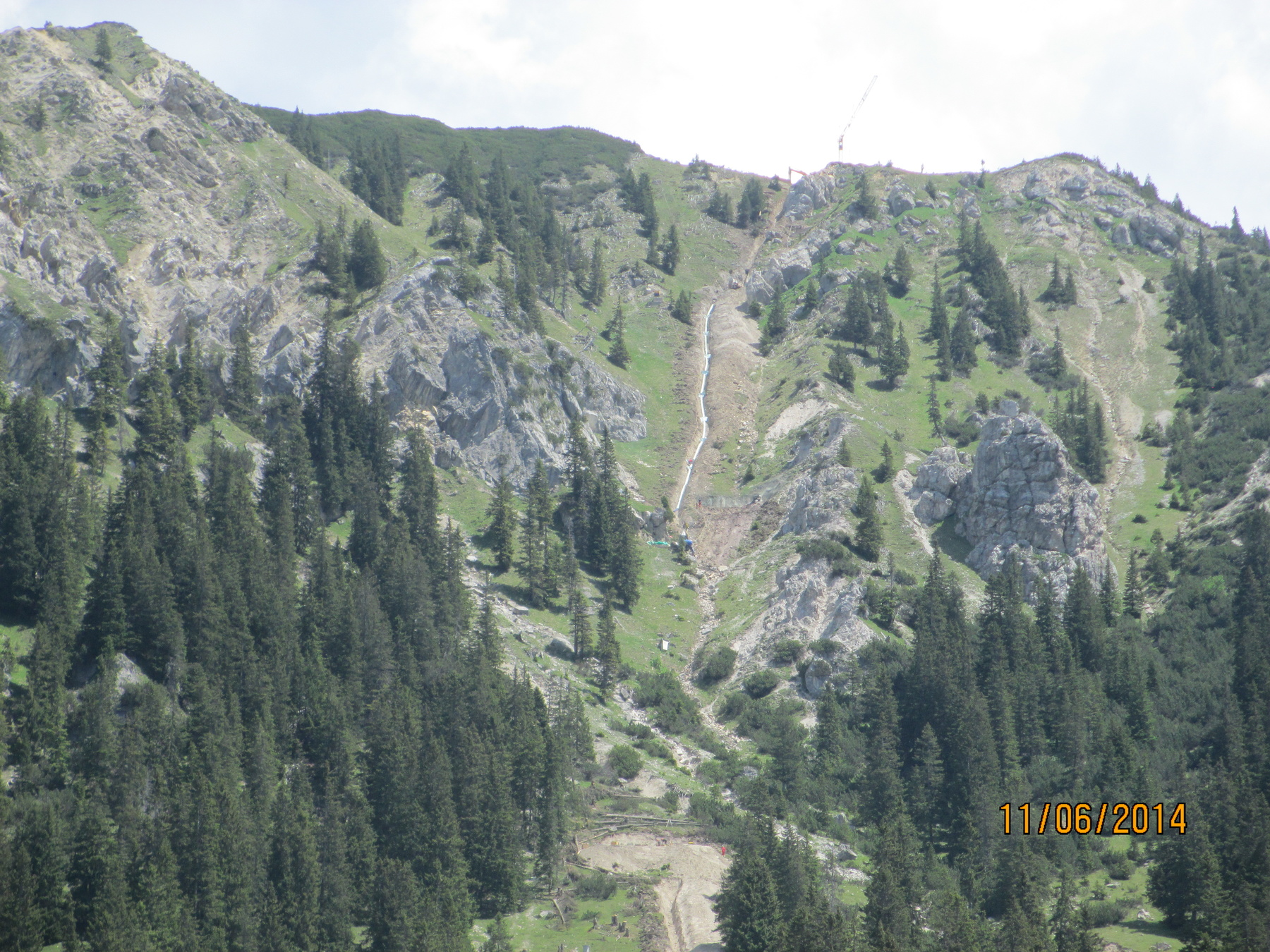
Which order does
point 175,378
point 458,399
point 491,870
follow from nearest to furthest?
point 491,870 < point 175,378 < point 458,399

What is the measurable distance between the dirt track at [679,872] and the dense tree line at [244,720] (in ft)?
19.7

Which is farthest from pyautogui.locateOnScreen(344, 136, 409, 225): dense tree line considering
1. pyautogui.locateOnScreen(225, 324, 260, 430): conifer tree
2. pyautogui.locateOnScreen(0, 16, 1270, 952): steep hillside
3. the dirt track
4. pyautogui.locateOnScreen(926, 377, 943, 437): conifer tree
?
the dirt track

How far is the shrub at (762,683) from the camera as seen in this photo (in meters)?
118

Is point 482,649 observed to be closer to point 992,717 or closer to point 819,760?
point 819,760

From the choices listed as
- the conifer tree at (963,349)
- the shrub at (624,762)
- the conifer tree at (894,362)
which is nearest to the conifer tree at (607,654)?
the shrub at (624,762)

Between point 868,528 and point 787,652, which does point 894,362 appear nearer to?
point 868,528

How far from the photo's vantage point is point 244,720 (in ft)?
296

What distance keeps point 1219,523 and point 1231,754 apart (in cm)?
4815

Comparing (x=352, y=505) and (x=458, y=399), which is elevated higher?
(x=458, y=399)

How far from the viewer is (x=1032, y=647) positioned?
11631cm

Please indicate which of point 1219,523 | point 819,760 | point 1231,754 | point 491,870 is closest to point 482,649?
point 491,870

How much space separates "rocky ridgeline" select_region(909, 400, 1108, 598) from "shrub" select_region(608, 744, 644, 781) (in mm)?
56119

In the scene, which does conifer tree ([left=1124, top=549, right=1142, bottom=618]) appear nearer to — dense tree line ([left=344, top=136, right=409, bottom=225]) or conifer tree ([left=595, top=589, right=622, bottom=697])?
conifer tree ([left=595, top=589, right=622, bottom=697])

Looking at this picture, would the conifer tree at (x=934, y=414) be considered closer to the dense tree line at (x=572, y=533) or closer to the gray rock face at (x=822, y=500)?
the gray rock face at (x=822, y=500)
